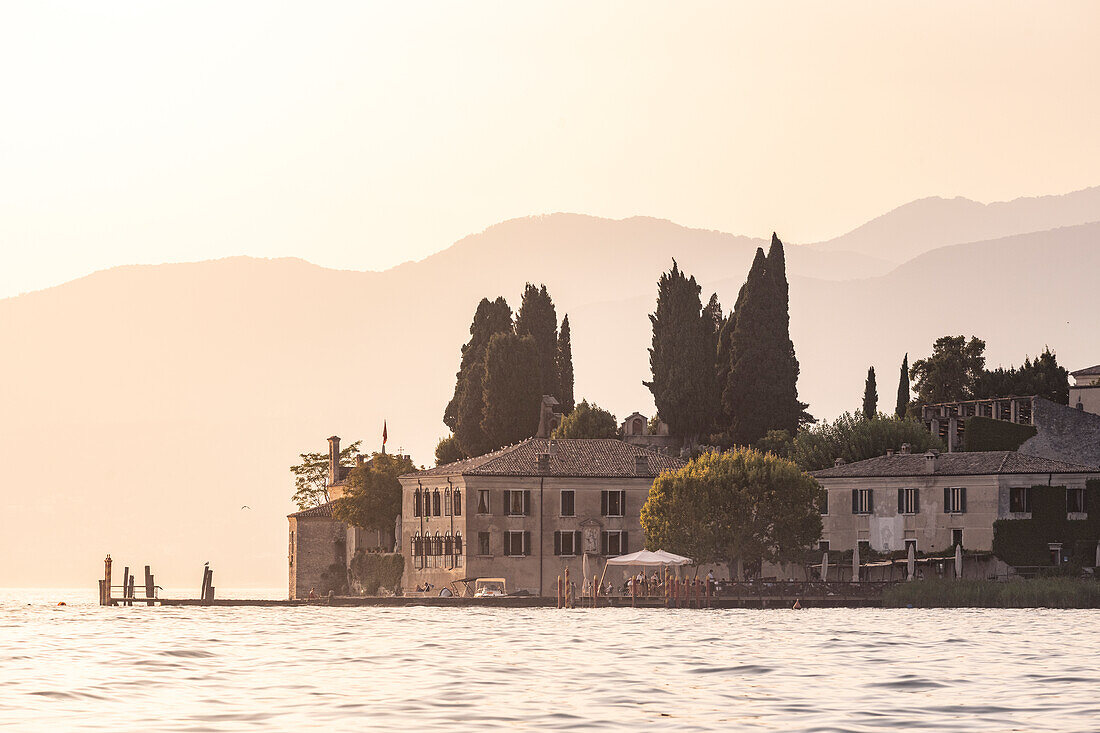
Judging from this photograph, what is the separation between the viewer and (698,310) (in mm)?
114125

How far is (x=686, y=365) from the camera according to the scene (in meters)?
114

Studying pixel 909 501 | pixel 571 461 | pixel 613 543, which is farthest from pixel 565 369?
pixel 909 501

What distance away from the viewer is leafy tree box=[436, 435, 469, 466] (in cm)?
12494

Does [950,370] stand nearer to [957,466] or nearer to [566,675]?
[957,466]

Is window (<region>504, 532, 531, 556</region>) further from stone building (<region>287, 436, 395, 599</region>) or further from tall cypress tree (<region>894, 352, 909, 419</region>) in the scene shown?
tall cypress tree (<region>894, 352, 909, 419</region>)

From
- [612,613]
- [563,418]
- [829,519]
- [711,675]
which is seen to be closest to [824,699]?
[711,675]

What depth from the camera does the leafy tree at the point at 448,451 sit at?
125m

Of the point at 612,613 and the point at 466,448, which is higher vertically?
the point at 466,448

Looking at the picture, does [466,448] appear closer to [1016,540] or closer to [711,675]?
[1016,540]

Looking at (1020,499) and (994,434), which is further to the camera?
(994,434)

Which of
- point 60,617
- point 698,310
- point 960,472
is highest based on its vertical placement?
point 698,310

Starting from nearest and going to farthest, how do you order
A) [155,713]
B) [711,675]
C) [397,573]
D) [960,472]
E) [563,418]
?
[155,713] → [711,675] → [960,472] → [397,573] → [563,418]

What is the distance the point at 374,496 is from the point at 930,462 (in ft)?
110

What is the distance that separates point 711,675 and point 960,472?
54003 mm
